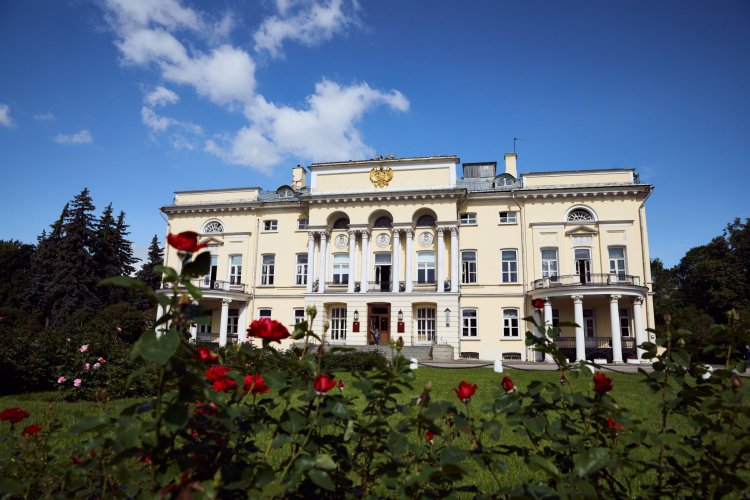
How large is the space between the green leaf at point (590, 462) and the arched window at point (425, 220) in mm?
29288

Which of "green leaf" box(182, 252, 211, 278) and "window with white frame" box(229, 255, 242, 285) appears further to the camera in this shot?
"window with white frame" box(229, 255, 242, 285)

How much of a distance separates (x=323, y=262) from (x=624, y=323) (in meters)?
19.5

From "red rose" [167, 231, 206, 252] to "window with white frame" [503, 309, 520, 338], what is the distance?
2912cm

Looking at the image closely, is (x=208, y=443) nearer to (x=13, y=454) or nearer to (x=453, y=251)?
(x=13, y=454)

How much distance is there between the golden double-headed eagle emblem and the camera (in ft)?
102

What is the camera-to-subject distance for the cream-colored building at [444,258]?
2808 cm

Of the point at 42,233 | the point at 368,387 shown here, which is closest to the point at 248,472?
the point at 368,387

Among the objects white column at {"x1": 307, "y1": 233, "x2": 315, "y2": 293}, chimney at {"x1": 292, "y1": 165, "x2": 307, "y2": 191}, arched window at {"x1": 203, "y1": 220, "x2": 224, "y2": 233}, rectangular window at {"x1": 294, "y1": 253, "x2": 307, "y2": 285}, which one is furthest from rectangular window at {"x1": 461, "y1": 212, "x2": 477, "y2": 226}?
arched window at {"x1": 203, "y1": 220, "x2": 224, "y2": 233}

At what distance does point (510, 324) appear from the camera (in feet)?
96.1

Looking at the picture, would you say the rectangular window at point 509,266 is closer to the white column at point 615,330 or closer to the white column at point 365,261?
the white column at point 615,330

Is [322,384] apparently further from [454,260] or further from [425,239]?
[425,239]

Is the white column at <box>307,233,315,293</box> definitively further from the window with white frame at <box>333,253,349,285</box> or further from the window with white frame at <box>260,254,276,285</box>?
the window with white frame at <box>260,254,276,285</box>

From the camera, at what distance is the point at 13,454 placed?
129 inches

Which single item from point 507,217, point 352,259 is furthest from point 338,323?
point 507,217
